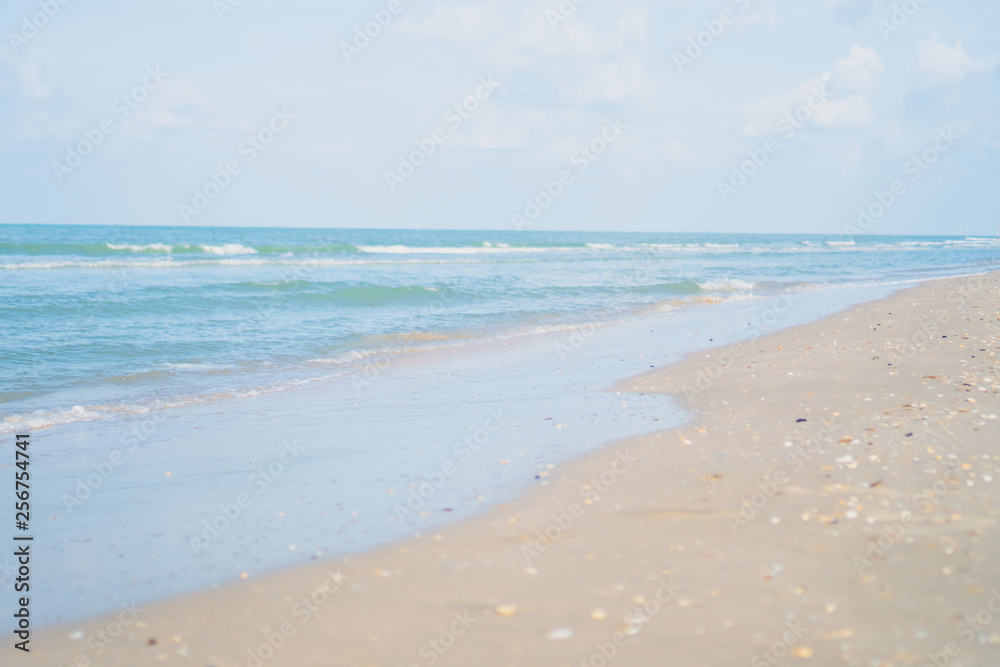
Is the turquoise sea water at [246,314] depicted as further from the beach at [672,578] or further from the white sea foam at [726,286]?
the beach at [672,578]

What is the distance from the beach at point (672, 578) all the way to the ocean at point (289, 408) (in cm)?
36

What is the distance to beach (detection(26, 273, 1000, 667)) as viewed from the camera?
301 cm

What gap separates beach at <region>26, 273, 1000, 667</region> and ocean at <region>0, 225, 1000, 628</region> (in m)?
0.36

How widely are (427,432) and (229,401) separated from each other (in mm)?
3272

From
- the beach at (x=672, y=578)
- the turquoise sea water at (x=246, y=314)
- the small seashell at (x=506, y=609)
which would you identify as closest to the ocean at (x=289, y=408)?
the turquoise sea water at (x=246, y=314)

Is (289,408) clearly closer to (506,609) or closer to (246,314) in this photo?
(506,609)

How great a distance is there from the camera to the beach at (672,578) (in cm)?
301

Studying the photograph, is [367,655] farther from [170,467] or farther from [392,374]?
[392,374]

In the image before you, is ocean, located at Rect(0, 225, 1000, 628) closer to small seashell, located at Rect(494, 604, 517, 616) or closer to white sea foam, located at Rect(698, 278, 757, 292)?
small seashell, located at Rect(494, 604, 517, 616)

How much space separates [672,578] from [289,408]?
5550 millimetres

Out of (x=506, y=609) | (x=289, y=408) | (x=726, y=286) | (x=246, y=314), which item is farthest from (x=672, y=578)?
(x=726, y=286)

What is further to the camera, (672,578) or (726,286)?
(726,286)

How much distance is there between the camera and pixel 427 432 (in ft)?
21.7

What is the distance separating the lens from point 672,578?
3518 millimetres
